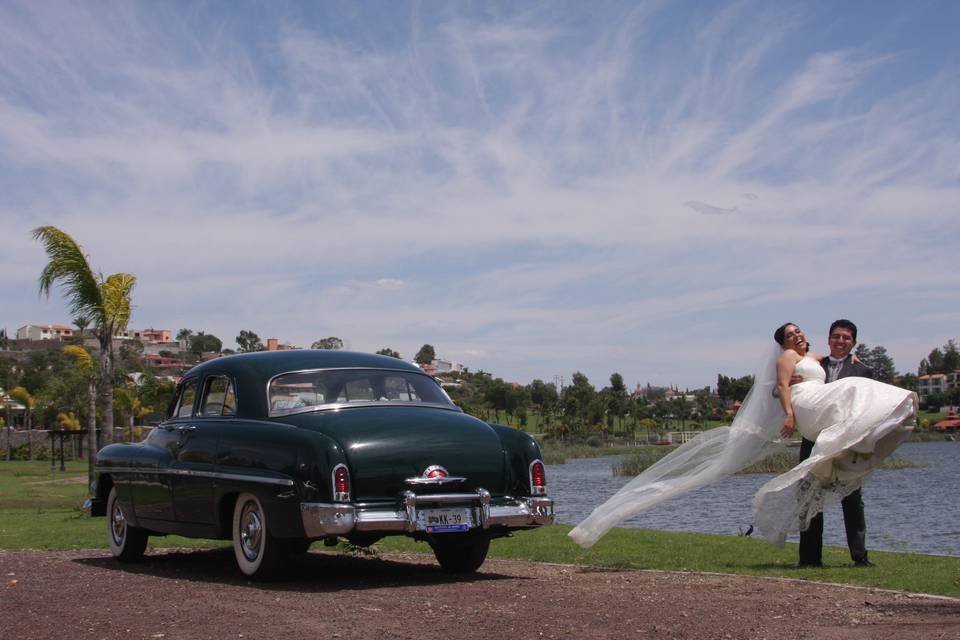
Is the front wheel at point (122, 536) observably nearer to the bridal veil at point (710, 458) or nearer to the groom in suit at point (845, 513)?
the bridal veil at point (710, 458)

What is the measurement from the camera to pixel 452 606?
25.7ft

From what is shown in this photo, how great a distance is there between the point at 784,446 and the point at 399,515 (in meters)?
3.81

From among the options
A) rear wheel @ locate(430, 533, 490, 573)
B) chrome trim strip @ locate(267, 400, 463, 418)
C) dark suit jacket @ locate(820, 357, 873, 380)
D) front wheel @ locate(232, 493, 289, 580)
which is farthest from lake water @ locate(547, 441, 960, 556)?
front wheel @ locate(232, 493, 289, 580)

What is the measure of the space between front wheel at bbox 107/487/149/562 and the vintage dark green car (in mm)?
310

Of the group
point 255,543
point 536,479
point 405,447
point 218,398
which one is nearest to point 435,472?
point 405,447

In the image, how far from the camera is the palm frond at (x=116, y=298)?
21.9 m

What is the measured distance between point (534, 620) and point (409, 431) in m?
2.32

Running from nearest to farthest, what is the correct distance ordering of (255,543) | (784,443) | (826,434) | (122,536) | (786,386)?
(255,543) < (826,434) < (786,386) < (784,443) < (122,536)

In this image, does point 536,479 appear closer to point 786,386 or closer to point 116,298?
point 786,386

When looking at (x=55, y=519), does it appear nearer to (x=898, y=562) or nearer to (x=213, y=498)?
(x=213, y=498)

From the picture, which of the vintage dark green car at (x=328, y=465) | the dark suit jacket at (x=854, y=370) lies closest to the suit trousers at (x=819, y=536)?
the dark suit jacket at (x=854, y=370)

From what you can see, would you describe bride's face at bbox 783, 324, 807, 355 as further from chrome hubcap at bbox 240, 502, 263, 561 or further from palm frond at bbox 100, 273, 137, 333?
palm frond at bbox 100, 273, 137, 333

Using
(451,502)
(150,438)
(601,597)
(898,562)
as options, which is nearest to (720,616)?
(601,597)

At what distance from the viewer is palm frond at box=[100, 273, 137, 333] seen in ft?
71.9
